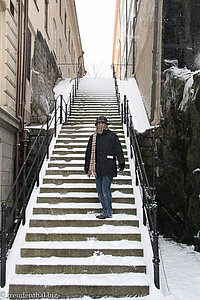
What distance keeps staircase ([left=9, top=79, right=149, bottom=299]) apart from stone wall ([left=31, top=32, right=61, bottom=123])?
10.6 feet

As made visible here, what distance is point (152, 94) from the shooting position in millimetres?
8383

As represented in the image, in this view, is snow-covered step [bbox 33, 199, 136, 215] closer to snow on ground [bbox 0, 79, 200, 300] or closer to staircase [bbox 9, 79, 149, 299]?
staircase [bbox 9, 79, 149, 299]

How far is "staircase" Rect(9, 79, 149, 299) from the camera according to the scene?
392 cm

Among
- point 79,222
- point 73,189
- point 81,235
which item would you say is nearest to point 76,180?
point 73,189

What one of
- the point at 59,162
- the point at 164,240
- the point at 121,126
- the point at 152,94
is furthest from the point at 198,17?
the point at 164,240

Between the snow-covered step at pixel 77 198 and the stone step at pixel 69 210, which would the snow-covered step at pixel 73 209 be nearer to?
the stone step at pixel 69 210

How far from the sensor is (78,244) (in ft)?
15.1

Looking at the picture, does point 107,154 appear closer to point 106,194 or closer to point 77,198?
point 106,194

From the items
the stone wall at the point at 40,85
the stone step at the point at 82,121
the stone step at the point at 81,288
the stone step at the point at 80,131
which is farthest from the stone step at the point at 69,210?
the stone wall at the point at 40,85

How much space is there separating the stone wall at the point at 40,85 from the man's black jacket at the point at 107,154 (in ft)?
15.0

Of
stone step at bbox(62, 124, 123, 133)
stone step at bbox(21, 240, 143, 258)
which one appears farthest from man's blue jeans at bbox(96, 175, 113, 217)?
stone step at bbox(62, 124, 123, 133)

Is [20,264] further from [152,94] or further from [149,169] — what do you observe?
[152,94]

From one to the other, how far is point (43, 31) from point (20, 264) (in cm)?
983

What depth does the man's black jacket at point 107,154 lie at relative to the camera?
4.99m
